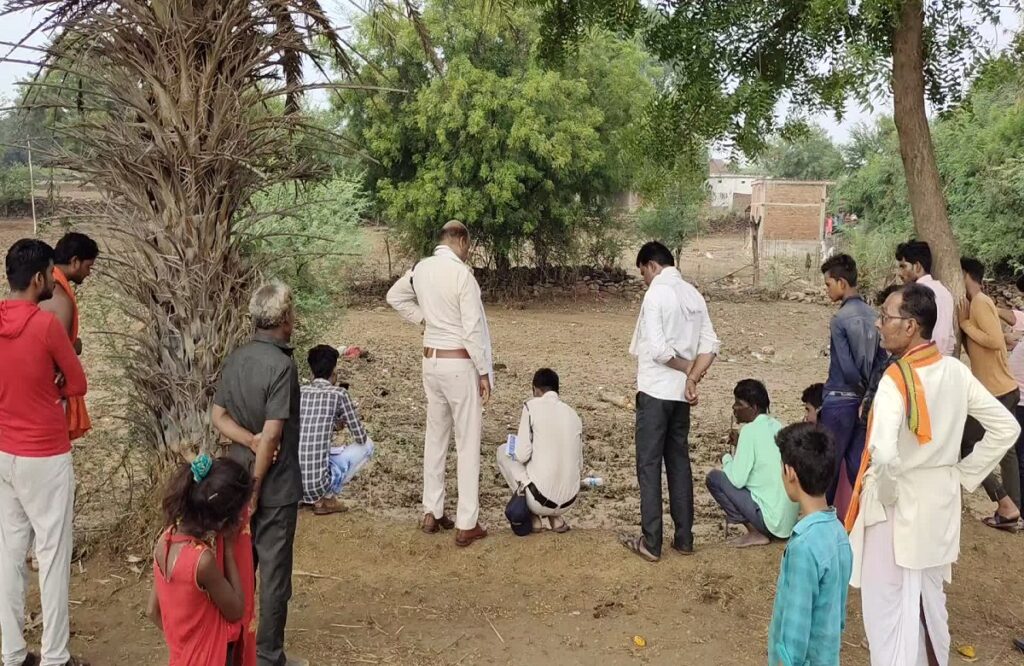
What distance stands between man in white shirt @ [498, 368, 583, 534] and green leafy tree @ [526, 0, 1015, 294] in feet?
5.96

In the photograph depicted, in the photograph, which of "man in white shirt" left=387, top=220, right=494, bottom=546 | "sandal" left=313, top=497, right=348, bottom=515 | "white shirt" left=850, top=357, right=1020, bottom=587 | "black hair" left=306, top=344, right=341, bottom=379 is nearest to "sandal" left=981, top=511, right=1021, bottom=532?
"white shirt" left=850, top=357, right=1020, bottom=587

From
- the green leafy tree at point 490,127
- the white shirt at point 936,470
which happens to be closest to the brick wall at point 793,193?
the green leafy tree at point 490,127

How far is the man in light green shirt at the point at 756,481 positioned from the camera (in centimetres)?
508

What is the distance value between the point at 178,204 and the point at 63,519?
5.85 feet

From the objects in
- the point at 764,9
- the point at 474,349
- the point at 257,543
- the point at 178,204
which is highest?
the point at 764,9

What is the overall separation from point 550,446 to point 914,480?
2.39 meters

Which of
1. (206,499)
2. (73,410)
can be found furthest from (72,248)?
(206,499)

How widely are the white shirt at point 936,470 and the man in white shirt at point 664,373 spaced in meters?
1.58

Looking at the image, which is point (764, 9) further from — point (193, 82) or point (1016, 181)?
point (1016, 181)

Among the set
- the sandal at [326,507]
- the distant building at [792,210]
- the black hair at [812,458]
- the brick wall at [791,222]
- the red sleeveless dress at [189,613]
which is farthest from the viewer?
the brick wall at [791,222]

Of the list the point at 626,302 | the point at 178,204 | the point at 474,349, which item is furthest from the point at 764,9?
the point at 626,302

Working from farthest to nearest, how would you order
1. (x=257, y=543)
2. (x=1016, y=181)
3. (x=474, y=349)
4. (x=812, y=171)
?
1. (x=812, y=171)
2. (x=1016, y=181)
3. (x=474, y=349)
4. (x=257, y=543)

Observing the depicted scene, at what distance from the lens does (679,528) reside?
5078 mm

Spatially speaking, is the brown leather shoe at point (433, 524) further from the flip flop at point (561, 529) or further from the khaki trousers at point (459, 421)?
the flip flop at point (561, 529)
